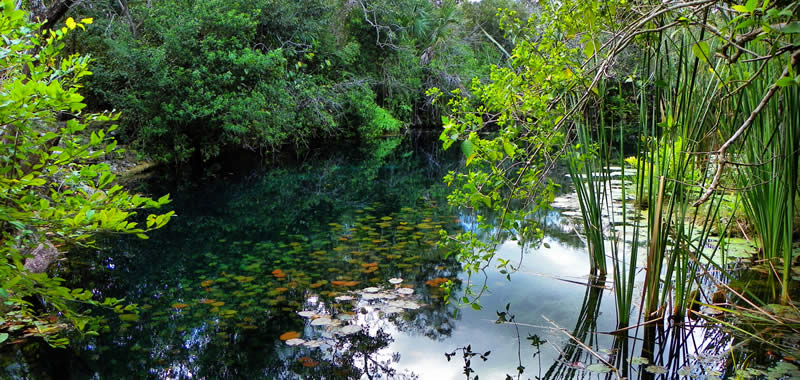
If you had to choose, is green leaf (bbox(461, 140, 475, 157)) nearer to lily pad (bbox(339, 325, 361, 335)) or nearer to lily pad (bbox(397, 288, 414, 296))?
lily pad (bbox(397, 288, 414, 296))

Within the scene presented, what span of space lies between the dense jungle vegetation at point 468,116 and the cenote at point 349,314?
212mm

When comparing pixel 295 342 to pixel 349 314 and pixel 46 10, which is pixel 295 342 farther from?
pixel 46 10

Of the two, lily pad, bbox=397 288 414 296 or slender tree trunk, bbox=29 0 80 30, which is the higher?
slender tree trunk, bbox=29 0 80 30

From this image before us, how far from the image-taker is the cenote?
294cm

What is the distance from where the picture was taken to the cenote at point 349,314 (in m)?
2.94

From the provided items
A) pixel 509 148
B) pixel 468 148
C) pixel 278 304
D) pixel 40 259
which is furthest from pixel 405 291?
pixel 468 148

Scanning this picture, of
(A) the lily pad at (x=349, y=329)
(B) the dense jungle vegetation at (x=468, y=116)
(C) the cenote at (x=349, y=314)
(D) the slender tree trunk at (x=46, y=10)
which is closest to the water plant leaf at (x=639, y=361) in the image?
(C) the cenote at (x=349, y=314)

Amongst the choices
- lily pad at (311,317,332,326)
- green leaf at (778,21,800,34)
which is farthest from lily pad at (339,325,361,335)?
green leaf at (778,21,800,34)

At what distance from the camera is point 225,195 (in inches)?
331

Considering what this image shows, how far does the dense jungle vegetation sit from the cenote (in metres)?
0.21

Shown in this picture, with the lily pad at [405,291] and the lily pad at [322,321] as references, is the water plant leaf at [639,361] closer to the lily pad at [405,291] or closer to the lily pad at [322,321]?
the lily pad at [405,291]

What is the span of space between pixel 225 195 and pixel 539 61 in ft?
22.6

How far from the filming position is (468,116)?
8.02 ft

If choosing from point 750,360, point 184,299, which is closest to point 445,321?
point 750,360
